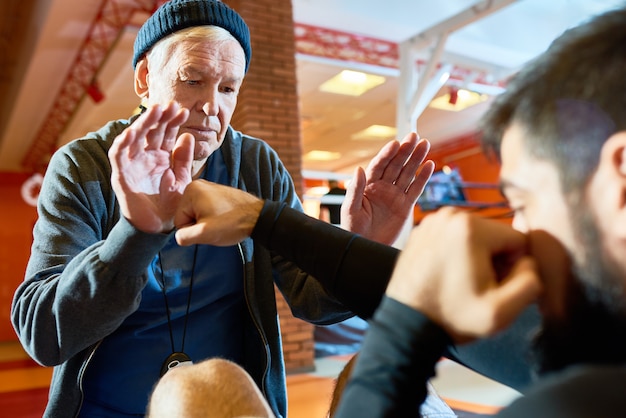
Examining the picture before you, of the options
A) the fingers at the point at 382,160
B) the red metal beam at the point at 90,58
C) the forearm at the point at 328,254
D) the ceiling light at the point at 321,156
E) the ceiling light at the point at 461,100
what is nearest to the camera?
the forearm at the point at 328,254

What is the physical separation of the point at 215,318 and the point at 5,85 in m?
9.24

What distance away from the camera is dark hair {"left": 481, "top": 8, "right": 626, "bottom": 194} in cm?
46

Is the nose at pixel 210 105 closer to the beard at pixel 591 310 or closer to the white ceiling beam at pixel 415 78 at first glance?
the beard at pixel 591 310

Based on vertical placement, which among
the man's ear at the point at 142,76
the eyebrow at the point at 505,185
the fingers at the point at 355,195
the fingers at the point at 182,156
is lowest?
the fingers at the point at 355,195

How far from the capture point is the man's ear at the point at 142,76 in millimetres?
1220

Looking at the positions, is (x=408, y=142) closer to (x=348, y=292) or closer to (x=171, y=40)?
(x=348, y=292)

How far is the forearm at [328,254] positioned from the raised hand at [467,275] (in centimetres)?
23

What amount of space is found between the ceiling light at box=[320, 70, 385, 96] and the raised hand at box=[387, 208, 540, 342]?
7576 millimetres

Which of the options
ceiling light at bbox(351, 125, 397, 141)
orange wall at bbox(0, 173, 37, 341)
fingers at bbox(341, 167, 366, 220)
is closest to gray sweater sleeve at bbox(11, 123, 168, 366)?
fingers at bbox(341, 167, 366, 220)

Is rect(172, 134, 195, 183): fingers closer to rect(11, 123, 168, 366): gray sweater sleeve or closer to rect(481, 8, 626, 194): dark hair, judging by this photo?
rect(11, 123, 168, 366): gray sweater sleeve

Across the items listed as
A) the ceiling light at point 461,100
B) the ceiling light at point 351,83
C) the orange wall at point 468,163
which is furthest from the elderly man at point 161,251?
the orange wall at point 468,163

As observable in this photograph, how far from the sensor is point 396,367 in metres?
0.47

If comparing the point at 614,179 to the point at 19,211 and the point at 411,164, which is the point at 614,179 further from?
the point at 19,211

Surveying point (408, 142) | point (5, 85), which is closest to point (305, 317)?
point (408, 142)
